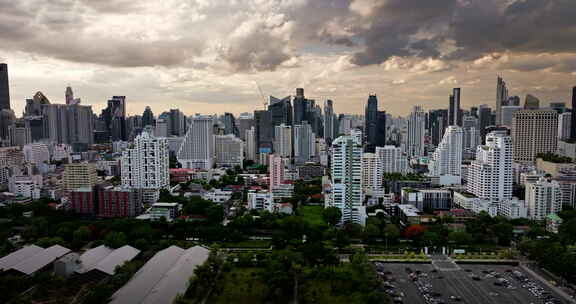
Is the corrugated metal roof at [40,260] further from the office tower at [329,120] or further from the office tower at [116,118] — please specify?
the office tower at [329,120]

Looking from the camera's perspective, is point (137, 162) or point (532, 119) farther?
point (532, 119)

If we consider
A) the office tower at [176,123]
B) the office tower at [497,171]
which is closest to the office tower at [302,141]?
the office tower at [497,171]

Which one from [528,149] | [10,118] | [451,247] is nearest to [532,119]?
[528,149]

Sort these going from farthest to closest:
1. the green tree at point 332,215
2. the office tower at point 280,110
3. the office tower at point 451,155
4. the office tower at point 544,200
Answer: the office tower at point 280,110 < the office tower at point 451,155 < the office tower at point 544,200 < the green tree at point 332,215

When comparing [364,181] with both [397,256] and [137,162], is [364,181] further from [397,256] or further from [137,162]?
[137,162]

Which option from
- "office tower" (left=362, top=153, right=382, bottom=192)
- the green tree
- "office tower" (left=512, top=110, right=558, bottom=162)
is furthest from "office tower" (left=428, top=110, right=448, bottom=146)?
the green tree

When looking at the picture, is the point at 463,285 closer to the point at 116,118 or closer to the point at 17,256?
the point at 17,256

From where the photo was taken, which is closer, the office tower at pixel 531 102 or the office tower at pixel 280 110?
the office tower at pixel 531 102
